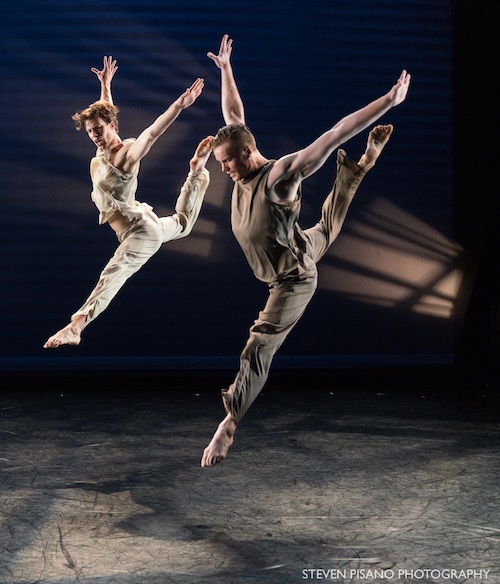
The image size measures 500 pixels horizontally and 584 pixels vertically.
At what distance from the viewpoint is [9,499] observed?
4.23m

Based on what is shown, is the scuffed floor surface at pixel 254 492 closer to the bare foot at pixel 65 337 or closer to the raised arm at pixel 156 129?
the bare foot at pixel 65 337

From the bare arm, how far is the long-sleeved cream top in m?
0.80

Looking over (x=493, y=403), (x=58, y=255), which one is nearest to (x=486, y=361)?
(x=493, y=403)

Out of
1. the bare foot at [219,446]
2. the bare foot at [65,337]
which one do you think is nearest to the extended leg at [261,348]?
the bare foot at [219,446]

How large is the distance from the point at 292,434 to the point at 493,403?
179 cm

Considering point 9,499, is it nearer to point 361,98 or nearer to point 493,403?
point 493,403

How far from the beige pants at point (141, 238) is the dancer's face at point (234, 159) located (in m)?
0.64

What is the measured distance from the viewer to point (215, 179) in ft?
22.5

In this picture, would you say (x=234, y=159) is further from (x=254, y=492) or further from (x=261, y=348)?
(x=254, y=492)

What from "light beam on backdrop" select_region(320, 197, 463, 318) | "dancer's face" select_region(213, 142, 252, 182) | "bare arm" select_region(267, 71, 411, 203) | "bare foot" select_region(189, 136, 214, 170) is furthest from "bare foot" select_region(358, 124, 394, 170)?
"light beam on backdrop" select_region(320, 197, 463, 318)

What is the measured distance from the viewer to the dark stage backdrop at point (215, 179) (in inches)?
266

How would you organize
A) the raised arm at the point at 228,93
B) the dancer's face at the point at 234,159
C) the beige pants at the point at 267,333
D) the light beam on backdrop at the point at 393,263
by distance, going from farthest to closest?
the light beam on backdrop at the point at 393,263 < the raised arm at the point at 228,93 < the beige pants at the point at 267,333 < the dancer's face at the point at 234,159

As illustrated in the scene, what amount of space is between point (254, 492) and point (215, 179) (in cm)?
316

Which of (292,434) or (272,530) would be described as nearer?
(272,530)
